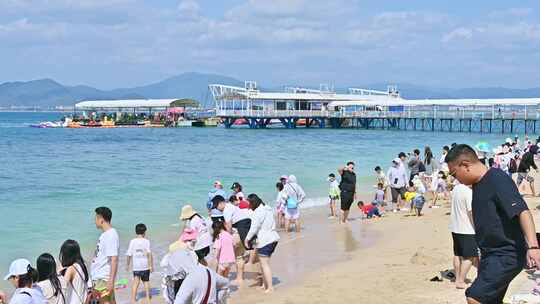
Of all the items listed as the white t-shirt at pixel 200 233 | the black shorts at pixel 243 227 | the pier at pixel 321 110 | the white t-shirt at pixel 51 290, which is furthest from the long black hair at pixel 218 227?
the pier at pixel 321 110

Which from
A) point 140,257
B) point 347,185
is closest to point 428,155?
point 347,185

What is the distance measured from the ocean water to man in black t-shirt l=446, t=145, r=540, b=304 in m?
8.85

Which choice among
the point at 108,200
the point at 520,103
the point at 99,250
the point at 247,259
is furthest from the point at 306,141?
the point at 99,250

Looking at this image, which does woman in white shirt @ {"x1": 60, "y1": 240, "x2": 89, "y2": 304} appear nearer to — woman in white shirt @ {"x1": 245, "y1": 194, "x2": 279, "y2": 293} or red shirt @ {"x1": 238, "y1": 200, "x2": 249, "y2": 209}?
woman in white shirt @ {"x1": 245, "y1": 194, "x2": 279, "y2": 293}

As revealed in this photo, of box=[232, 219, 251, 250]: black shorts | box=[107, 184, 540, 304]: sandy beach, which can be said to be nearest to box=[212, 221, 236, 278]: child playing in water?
box=[107, 184, 540, 304]: sandy beach

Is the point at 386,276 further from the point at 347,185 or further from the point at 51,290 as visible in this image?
the point at 347,185

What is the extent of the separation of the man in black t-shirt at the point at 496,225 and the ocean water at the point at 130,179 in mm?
8851

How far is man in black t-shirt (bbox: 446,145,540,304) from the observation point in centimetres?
416

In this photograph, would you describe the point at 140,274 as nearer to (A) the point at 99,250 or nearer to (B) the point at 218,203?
(B) the point at 218,203

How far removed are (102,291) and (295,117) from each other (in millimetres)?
70181

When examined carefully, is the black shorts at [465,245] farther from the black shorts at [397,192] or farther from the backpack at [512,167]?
the backpack at [512,167]

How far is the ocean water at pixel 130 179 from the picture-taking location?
15750 millimetres

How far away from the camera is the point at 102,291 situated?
6.69 metres

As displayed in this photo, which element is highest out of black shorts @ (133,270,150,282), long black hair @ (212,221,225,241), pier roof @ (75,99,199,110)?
pier roof @ (75,99,199,110)
